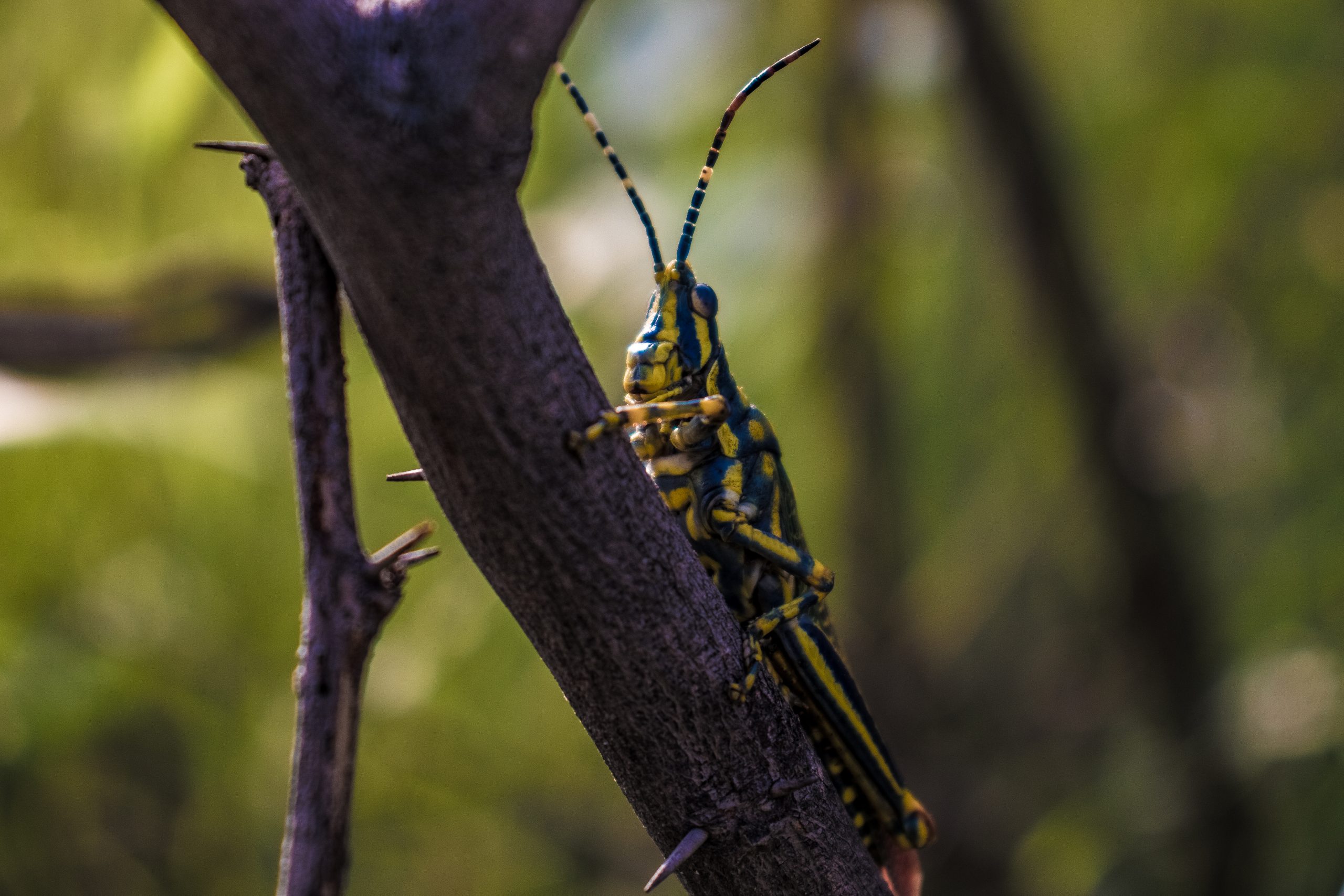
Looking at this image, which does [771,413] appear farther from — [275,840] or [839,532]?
[275,840]

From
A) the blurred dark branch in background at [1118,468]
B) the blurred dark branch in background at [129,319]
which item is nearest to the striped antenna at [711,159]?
the blurred dark branch in background at [129,319]

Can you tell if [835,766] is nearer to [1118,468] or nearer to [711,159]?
[711,159]

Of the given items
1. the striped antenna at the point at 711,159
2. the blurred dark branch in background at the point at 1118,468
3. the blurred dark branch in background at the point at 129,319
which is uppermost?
the blurred dark branch in background at the point at 129,319

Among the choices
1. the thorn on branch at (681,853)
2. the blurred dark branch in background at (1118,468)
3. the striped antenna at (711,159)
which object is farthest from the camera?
the blurred dark branch in background at (1118,468)

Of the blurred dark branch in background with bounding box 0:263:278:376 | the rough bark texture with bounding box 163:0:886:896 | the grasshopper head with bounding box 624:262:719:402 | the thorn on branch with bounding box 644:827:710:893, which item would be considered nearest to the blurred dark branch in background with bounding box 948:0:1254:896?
the grasshopper head with bounding box 624:262:719:402

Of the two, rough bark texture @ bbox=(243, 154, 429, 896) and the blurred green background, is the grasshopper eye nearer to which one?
rough bark texture @ bbox=(243, 154, 429, 896)

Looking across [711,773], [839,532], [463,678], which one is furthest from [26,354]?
[839,532]

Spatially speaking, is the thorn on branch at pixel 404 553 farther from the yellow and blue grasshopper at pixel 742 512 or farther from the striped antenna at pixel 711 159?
the striped antenna at pixel 711 159
